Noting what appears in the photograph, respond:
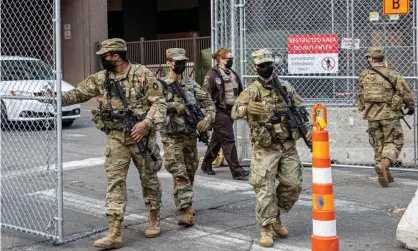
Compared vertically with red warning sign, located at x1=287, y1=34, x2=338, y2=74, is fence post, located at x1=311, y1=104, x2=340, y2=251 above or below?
below

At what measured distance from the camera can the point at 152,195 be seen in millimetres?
6727

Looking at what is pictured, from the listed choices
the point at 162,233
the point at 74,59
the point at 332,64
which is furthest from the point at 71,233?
the point at 74,59

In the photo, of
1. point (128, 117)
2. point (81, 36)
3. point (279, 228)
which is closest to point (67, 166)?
point (128, 117)

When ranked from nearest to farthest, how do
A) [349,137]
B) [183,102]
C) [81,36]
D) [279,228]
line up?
[279,228], [183,102], [349,137], [81,36]

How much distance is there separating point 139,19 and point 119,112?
24.6 meters

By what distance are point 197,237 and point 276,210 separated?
0.85 m

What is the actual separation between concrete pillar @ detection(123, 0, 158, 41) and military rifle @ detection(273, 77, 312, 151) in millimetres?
24166

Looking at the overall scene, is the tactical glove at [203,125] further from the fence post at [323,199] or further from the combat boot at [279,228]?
the fence post at [323,199]

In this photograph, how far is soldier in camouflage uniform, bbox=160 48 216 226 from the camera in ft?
23.6

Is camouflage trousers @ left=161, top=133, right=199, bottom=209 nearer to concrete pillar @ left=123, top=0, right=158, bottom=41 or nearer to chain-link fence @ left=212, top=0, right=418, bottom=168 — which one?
chain-link fence @ left=212, top=0, right=418, bottom=168

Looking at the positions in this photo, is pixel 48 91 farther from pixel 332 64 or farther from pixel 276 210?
pixel 332 64

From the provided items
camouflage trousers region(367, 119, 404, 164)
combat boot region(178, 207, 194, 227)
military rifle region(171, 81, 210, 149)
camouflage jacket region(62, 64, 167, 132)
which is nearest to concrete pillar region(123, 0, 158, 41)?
camouflage trousers region(367, 119, 404, 164)

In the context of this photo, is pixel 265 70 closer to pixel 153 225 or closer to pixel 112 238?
pixel 153 225

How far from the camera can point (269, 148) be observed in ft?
21.2
